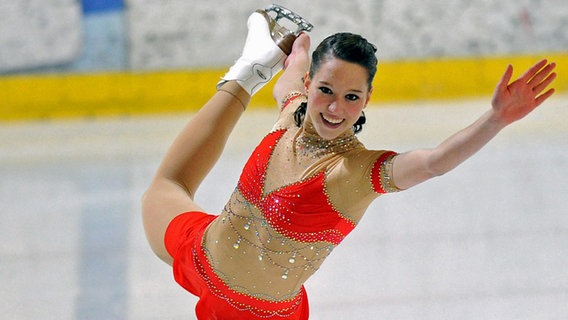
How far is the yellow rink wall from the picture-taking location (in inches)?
213

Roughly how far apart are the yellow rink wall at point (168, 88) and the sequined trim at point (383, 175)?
3.38m

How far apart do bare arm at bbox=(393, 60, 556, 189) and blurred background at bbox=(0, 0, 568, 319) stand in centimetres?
127

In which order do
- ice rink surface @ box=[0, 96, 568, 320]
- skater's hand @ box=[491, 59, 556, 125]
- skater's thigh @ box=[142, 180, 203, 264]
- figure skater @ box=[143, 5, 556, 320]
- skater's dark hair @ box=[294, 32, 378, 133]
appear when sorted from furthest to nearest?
→ ice rink surface @ box=[0, 96, 568, 320]
skater's thigh @ box=[142, 180, 203, 264]
skater's dark hair @ box=[294, 32, 378, 133]
figure skater @ box=[143, 5, 556, 320]
skater's hand @ box=[491, 59, 556, 125]

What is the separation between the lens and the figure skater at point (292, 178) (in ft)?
6.52

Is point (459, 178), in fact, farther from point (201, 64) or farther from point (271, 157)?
point (271, 157)

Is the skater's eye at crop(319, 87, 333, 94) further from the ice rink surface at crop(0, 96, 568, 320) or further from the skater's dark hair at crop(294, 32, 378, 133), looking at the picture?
the ice rink surface at crop(0, 96, 568, 320)

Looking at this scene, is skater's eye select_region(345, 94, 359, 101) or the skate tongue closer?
skater's eye select_region(345, 94, 359, 101)

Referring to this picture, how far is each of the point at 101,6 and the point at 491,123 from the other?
388cm

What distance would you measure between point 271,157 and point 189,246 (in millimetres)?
382

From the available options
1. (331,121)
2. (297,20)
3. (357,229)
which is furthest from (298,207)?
(357,229)

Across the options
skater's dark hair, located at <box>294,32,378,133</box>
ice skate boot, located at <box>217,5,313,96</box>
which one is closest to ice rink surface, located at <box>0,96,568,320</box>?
ice skate boot, located at <box>217,5,313,96</box>

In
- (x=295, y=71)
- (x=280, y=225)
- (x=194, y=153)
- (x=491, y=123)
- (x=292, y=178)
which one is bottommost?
(x=194, y=153)

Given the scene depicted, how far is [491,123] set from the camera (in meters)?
1.88

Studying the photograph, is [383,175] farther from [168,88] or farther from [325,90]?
[168,88]
